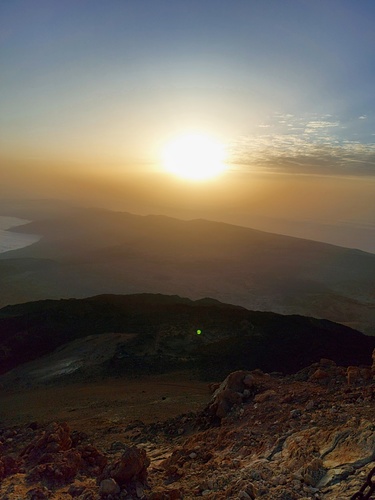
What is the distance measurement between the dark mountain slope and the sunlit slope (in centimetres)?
1970

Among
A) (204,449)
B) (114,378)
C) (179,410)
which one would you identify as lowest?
(114,378)

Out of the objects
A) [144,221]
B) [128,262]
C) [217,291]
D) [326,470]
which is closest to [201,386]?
[326,470]

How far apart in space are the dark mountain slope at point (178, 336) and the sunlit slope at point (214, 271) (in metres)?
19.7

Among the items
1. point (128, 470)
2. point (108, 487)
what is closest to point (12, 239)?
point (128, 470)

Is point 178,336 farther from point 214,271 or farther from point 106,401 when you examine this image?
point 214,271

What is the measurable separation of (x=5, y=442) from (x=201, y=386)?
9.55 m

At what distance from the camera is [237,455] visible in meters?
8.60

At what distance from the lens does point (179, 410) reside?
49.2 ft

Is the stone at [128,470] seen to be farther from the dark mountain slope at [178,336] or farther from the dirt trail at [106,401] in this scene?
the dark mountain slope at [178,336]

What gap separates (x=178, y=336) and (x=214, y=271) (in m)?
54.8

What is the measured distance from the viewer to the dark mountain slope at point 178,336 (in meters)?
22.2

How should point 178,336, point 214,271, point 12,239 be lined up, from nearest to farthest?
point 178,336
point 214,271
point 12,239

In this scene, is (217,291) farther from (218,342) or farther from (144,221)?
(144,221)

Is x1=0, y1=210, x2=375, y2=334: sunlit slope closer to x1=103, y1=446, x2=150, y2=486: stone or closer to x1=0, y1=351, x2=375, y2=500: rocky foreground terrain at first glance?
x1=0, y1=351, x2=375, y2=500: rocky foreground terrain
